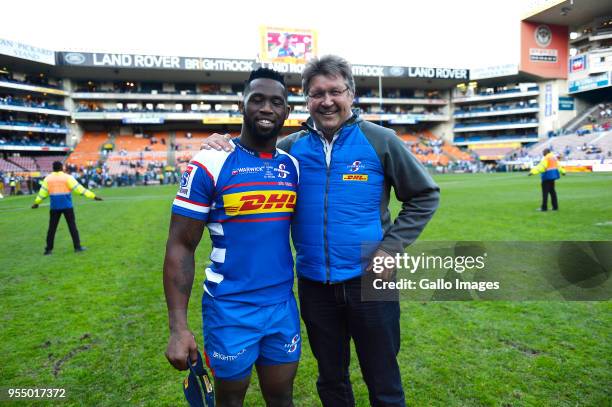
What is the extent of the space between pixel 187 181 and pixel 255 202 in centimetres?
41

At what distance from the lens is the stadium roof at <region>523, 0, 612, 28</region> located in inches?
1654

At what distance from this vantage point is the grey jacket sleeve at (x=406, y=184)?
7.90 feet

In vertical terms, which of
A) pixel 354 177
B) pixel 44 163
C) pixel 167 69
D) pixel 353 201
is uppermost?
pixel 167 69

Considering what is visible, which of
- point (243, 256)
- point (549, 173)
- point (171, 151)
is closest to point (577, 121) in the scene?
point (549, 173)

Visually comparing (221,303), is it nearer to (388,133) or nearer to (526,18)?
(388,133)

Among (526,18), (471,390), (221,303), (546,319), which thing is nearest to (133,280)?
(221,303)

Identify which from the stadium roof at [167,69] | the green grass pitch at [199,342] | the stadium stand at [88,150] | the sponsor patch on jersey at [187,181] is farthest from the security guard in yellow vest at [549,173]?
the stadium stand at [88,150]

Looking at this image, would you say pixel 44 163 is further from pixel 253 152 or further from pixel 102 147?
pixel 253 152

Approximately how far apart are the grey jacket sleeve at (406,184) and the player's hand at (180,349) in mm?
1252

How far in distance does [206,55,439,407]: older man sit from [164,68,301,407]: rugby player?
167mm

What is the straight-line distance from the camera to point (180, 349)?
2.12 meters

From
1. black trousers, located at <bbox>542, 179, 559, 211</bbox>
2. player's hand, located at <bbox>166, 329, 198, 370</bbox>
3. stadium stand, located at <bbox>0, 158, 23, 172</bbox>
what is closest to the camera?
player's hand, located at <bbox>166, 329, 198, 370</bbox>

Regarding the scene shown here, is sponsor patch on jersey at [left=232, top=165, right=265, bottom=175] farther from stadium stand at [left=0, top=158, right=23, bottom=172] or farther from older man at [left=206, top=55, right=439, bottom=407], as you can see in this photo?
stadium stand at [left=0, top=158, right=23, bottom=172]

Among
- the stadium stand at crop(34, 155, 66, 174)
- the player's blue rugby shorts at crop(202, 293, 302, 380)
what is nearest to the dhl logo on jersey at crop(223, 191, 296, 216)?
the player's blue rugby shorts at crop(202, 293, 302, 380)
